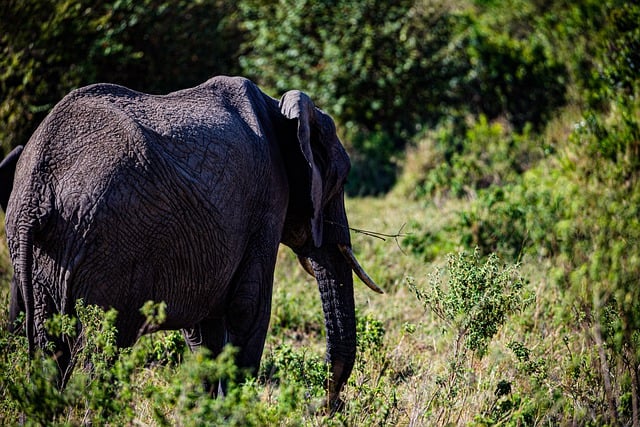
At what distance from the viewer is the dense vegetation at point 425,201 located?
405 centimetres

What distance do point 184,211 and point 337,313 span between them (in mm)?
1479

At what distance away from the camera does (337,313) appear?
5.00 m

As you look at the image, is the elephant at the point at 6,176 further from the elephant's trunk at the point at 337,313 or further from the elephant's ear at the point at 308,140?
the elephant's trunk at the point at 337,313

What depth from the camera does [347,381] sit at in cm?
504

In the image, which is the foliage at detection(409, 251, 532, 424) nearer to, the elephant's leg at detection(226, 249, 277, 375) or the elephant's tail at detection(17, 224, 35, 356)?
the elephant's leg at detection(226, 249, 277, 375)

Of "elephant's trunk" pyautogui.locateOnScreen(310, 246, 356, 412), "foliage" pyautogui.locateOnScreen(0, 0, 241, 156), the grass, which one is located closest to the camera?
the grass

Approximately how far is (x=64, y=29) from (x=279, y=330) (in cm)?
558

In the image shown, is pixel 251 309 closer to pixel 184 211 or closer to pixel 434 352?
pixel 184 211

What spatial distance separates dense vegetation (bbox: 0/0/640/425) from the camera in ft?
13.3

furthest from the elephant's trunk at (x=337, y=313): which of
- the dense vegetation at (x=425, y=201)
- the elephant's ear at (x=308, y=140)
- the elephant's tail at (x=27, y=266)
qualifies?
the elephant's tail at (x=27, y=266)

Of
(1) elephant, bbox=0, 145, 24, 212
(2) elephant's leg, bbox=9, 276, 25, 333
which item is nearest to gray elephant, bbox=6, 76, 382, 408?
(1) elephant, bbox=0, 145, 24, 212

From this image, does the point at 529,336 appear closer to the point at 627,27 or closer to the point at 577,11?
the point at 627,27

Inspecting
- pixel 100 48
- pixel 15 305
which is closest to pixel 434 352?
pixel 15 305

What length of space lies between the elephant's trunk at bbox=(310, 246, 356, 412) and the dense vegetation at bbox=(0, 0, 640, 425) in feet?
0.36
